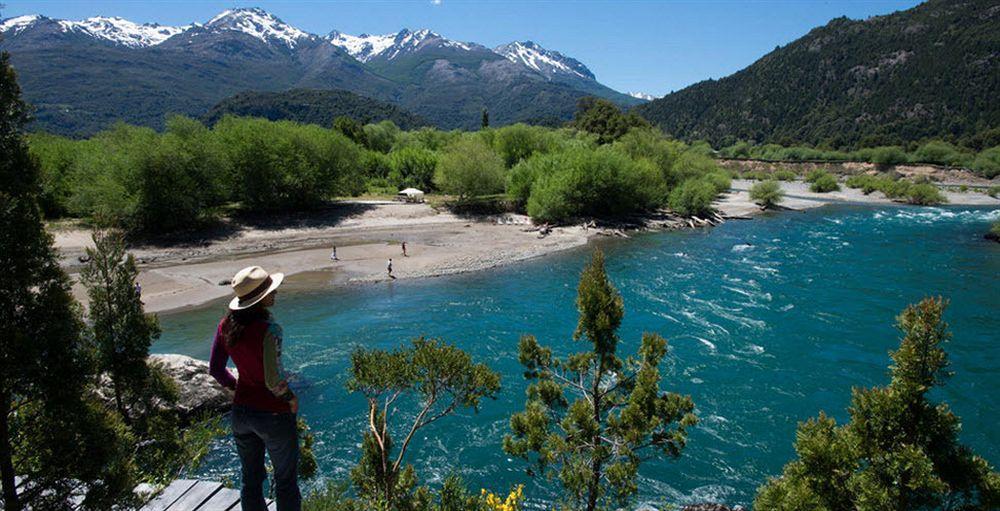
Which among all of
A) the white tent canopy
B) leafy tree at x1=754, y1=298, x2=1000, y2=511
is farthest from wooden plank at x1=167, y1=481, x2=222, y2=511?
the white tent canopy

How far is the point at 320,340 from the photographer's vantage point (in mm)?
25703

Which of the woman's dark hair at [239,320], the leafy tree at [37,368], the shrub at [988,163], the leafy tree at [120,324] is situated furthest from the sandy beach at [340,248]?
the shrub at [988,163]

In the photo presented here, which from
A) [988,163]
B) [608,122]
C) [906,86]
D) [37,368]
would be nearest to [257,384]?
[37,368]

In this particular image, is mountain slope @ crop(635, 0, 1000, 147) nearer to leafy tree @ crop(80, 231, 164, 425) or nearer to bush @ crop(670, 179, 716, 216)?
bush @ crop(670, 179, 716, 216)

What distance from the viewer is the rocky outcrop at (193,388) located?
1714cm

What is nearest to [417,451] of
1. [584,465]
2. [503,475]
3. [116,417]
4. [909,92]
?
[503,475]

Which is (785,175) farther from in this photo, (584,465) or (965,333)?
(584,465)

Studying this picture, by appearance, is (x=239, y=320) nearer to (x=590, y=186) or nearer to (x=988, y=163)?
(x=590, y=186)

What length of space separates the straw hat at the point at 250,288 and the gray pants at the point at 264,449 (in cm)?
121

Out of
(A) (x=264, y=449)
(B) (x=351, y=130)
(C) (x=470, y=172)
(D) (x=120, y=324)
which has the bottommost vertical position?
(A) (x=264, y=449)

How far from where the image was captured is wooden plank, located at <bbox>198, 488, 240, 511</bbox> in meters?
7.10

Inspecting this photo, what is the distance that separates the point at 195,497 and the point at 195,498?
2cm

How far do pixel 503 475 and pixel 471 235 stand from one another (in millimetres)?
38712

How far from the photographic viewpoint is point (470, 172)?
62906 millimetres
